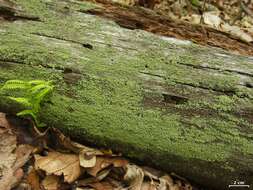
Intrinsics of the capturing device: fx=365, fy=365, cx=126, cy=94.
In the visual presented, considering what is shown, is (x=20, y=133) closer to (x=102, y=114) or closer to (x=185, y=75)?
(x=102, y=114)

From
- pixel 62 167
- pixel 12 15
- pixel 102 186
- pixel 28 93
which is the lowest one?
pixel 102 186

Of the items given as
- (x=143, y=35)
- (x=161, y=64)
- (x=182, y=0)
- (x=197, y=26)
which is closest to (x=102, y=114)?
(x=161, y=64)

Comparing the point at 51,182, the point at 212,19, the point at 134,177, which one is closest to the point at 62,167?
the point at 51,182

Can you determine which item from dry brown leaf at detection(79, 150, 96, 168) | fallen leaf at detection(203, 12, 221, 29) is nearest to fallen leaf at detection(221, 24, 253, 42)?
fallen leaf at detection(203, 12, 221, 29)

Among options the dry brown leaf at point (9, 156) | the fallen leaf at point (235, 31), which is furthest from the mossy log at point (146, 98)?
Answer: the fallen leaf at point (235, 31)

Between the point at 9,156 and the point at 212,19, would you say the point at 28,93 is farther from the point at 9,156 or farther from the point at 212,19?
the point at 212,19

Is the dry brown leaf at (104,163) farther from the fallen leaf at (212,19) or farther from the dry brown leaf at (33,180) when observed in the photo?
the fallen leaf at (212,19)


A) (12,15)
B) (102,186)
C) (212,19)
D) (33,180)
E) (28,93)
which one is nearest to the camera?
(33,180)
